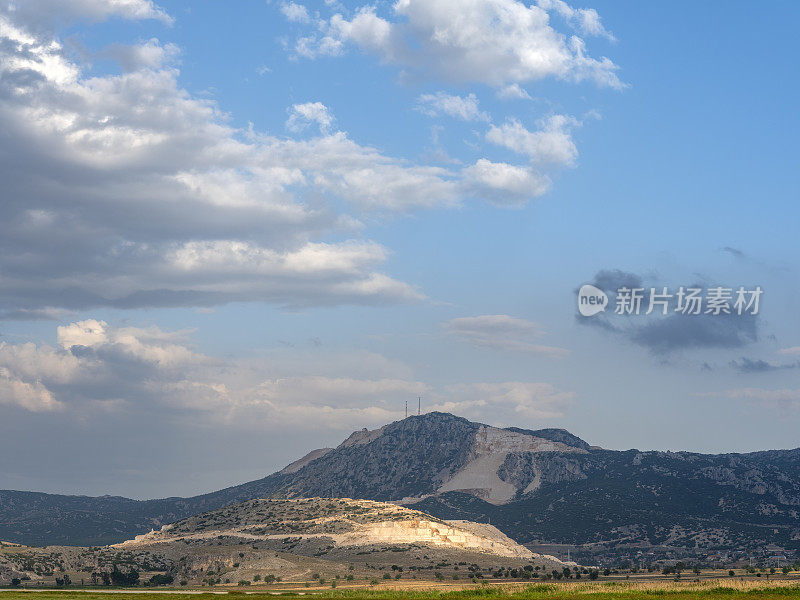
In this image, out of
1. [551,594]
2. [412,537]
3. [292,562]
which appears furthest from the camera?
[412,537]

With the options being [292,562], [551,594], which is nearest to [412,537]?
[292,562]

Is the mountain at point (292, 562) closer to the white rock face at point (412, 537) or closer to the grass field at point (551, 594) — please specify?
the white rock face at point (412, 537)

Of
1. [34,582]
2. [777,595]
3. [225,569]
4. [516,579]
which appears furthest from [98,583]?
[777,595]

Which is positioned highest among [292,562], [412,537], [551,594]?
[551,594]

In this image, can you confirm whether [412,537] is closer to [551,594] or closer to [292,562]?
[292,562]

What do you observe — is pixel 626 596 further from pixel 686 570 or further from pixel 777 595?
pixel 686 570

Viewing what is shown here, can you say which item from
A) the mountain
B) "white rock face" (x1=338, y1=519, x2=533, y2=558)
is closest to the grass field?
the mountain

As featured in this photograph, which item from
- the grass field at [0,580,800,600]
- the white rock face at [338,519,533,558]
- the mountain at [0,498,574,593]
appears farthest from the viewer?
the white rock face at [338,519,533,558]

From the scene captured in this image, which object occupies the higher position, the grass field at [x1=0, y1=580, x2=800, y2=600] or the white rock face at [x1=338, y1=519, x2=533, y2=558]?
the grass field at [x1=0, y1=580, x2=800, y2=600]

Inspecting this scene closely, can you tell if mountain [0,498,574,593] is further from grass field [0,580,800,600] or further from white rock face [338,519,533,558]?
grass field [0,580,800,600]

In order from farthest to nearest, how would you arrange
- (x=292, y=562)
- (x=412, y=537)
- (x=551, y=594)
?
(x=412, y=537), (x=292, y=562), (x=551, y=594)

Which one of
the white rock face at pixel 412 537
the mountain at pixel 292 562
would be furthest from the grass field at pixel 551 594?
the white rock face at pixel 412 537

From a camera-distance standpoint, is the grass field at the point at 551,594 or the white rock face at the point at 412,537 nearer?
the grass field at the point at 551,594

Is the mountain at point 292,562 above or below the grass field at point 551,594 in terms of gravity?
below
